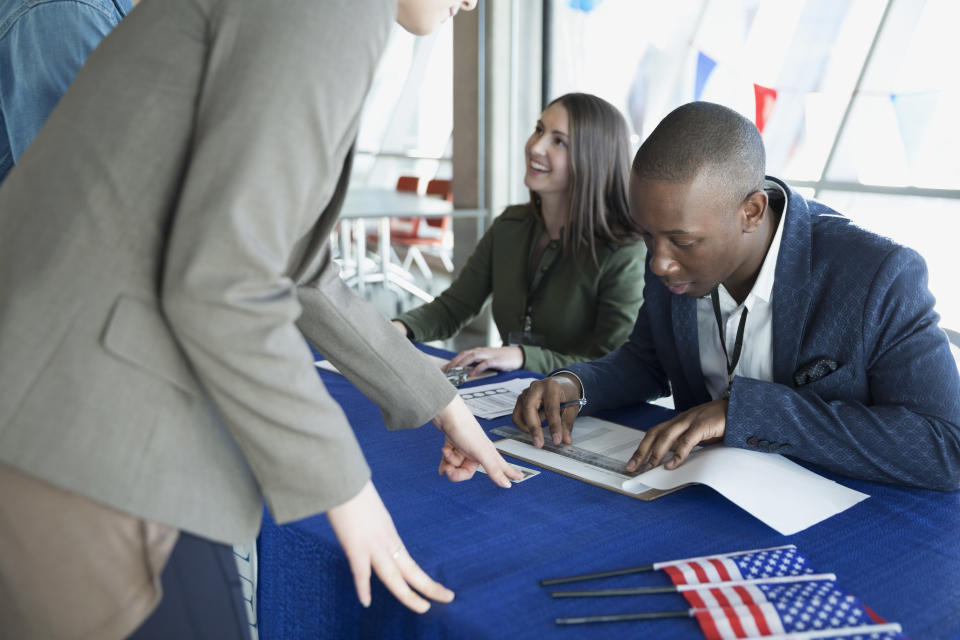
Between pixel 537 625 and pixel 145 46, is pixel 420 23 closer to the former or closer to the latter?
pixel 145 46

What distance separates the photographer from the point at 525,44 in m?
5.46

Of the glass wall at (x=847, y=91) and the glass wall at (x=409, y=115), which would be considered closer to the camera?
the glass wall at (x=847, y=91)

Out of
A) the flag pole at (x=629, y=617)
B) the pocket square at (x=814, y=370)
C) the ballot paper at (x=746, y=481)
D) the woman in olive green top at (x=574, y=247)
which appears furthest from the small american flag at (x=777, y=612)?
the woman in olive green top at (x=574, y=247)

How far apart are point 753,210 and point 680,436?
458mm

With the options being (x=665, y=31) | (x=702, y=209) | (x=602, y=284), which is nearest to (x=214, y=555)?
(x=702, y=209)

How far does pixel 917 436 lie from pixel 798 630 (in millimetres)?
591

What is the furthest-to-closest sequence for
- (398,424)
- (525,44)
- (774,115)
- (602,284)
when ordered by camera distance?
(525,44) → (774,115) → (602,284) → (398,424)

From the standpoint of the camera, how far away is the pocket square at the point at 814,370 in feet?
4.81

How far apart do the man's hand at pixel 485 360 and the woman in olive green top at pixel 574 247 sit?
0.36 meters

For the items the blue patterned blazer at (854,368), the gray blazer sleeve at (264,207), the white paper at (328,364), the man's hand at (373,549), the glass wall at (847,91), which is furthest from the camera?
the glass wall at (847,91)

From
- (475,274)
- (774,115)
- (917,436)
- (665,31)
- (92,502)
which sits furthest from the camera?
(665,31)

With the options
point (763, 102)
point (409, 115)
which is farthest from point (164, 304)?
point (409, 115)

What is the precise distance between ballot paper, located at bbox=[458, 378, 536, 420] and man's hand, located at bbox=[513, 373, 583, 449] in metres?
0.15

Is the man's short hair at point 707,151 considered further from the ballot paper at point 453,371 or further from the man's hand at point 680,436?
the ballot paper at point 453,371
